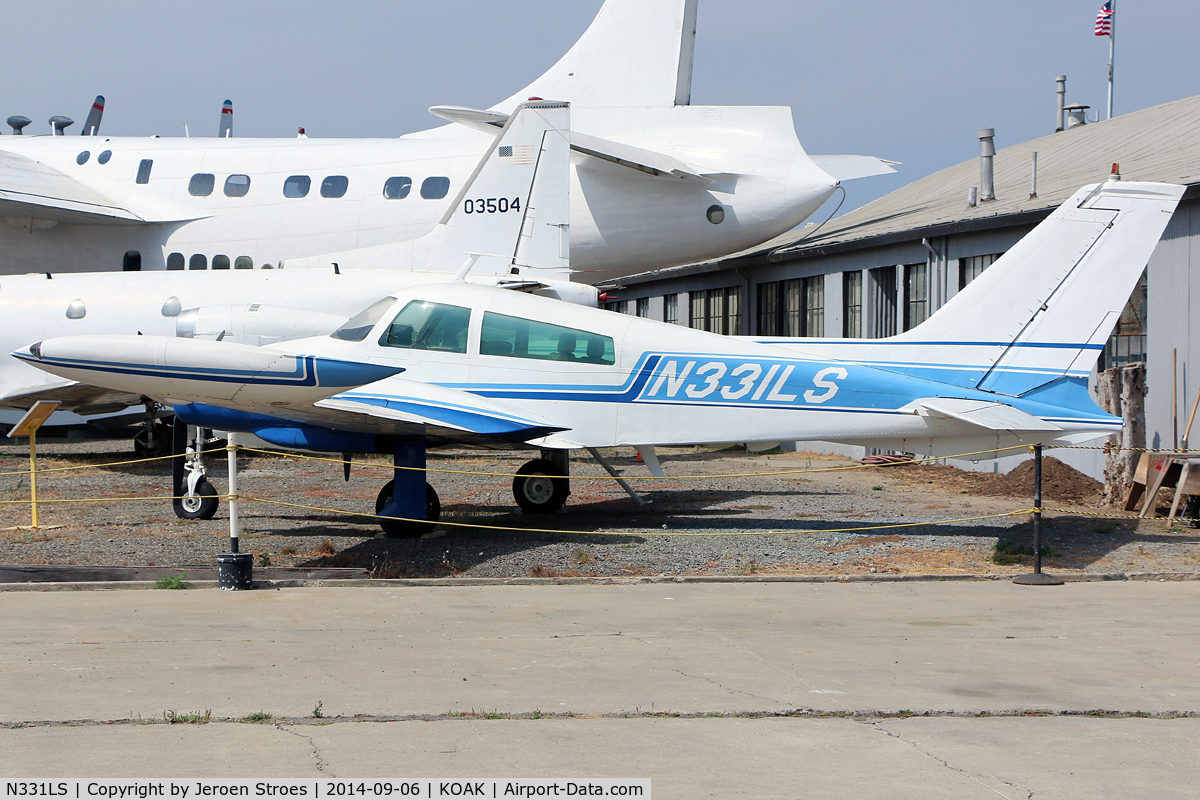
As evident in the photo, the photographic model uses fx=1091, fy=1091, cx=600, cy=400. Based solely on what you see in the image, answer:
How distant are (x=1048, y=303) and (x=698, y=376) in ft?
11.2

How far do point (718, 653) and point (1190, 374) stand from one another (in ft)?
36.1

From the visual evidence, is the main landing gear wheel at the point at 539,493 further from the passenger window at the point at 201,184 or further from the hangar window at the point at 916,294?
the passenger window at the point at 201,184

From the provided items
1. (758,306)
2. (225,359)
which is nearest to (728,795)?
(225,359)

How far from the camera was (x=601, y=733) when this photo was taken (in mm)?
4805

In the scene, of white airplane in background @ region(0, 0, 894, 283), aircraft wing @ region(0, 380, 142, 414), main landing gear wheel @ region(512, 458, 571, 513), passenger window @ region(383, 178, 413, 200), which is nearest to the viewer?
main landing gear wheel @ region(512, 458, 571, 513)

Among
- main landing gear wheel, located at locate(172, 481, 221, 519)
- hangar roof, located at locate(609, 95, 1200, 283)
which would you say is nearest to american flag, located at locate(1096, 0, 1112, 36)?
hangar roof, located at locate(609, 95, 1200, 283)

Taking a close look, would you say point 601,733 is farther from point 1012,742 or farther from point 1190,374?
point 1190,374

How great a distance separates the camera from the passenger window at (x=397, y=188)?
778 inches

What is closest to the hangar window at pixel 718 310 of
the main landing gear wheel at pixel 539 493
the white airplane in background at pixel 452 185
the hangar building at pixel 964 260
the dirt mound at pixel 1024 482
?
the hangar building at pixel 964 260

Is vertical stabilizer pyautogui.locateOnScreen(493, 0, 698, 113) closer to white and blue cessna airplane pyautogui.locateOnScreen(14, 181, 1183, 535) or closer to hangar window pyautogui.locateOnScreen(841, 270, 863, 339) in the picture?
hangar window pyautogui.locateOnScreen(841, 270, 863, 339)

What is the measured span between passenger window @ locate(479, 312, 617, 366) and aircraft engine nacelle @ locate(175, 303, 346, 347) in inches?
118

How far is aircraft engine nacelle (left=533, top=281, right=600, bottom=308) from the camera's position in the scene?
15.9 m

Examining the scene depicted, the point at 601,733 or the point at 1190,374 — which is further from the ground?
the point at 1190,374

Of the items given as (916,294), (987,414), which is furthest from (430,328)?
(916,294)
